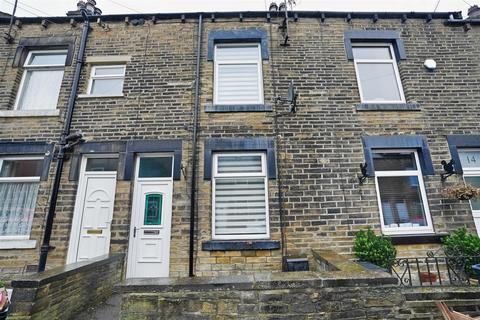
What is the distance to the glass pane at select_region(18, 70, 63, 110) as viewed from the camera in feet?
22.0

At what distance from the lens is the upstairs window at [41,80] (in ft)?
22.1

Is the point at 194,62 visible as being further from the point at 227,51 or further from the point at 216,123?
the point at 216,123

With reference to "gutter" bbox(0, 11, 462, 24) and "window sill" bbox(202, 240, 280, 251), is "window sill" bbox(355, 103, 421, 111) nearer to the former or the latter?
"gutter" bbox(0, 11, 462, 24)

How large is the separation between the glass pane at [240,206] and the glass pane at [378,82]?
3675 mm

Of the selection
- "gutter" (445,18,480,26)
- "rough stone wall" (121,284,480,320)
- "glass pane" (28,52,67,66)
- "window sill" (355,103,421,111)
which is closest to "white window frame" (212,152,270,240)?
"window sill" (355,103,421,111)

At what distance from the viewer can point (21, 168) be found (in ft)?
20.1

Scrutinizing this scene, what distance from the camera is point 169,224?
572cm

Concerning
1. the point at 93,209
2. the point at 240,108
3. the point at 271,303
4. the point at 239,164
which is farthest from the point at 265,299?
the point at 93,209

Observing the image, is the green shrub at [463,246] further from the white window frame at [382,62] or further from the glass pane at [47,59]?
the glass pane at [47,59]

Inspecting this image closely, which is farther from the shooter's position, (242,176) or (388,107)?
(388,107)

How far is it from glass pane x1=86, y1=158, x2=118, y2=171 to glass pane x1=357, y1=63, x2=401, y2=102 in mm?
6362

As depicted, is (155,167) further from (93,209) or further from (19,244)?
(19,244)

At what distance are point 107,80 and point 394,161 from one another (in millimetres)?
7431

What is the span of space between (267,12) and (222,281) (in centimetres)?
692
